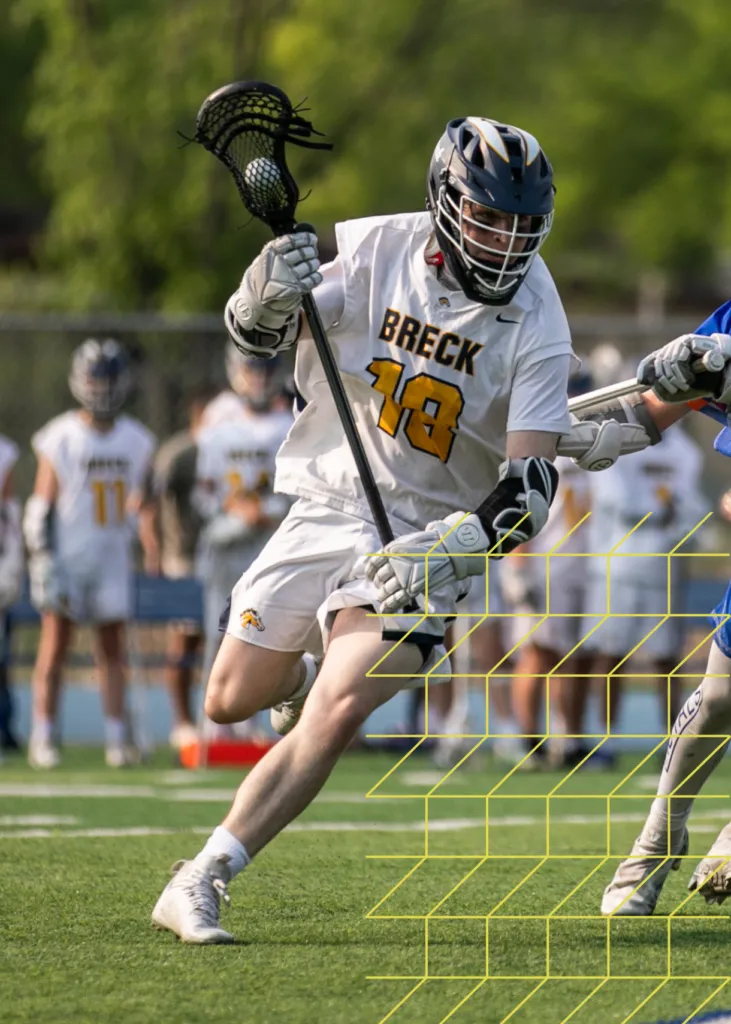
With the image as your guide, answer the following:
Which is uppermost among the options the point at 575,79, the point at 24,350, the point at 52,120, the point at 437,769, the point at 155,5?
the point at 575,79

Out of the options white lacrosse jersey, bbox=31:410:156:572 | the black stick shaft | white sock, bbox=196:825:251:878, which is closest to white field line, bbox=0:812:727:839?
white sock, bbox=196:825:251:878

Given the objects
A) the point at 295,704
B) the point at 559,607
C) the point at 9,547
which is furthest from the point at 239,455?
the point at 295,704

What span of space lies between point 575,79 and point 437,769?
830 inches

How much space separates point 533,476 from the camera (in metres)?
4.86

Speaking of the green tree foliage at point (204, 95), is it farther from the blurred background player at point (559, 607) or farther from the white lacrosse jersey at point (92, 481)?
the blurred background player at point (559, 607)

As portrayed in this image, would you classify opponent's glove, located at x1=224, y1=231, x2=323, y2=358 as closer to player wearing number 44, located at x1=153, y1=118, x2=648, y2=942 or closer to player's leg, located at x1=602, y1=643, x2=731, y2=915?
player wearing number 44, located at x1=153, y1=118, x2=648, y2=942

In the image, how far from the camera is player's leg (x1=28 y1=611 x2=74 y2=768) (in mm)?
10484

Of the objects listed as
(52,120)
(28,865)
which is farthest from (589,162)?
(28,865)

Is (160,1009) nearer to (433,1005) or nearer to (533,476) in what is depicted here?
(433,1005)

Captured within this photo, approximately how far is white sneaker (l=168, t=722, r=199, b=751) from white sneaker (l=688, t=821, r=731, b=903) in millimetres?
5487

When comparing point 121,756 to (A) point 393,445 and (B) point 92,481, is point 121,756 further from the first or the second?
(A) point 393,445

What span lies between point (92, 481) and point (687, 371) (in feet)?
21.5

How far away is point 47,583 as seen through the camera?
34.9 feet

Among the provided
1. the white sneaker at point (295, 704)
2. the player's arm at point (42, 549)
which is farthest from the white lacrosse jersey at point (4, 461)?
the white sneaker at point (295, 704)
